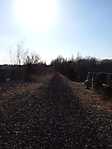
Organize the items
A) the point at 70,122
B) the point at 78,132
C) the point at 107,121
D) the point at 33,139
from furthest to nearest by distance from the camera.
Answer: the point at 107,121, the point at 70,122, the point at 78,132, the point at 33,139

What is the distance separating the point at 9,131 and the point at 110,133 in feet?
9.59

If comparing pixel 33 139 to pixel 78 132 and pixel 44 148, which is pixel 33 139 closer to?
pixel 44 148

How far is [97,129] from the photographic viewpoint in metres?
8.65

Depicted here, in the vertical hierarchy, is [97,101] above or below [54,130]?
below

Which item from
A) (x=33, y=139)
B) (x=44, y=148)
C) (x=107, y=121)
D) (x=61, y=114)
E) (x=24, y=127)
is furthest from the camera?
(x=61, y=114)

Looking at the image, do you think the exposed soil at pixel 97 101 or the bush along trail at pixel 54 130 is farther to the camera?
the exposed soil at pixel 97 101

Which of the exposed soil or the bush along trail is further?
the exposed soil

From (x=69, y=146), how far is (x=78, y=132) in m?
1.48

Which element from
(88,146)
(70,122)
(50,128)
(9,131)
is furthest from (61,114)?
(88,146)

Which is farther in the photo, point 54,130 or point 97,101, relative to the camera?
point 97,101

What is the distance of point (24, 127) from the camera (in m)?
8.64

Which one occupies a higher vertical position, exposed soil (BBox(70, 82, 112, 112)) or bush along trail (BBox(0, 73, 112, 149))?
bush along trail (BBox(0, 73, 112, 149))

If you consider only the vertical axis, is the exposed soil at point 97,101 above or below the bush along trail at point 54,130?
below

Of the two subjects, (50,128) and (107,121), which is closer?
(50,128)
